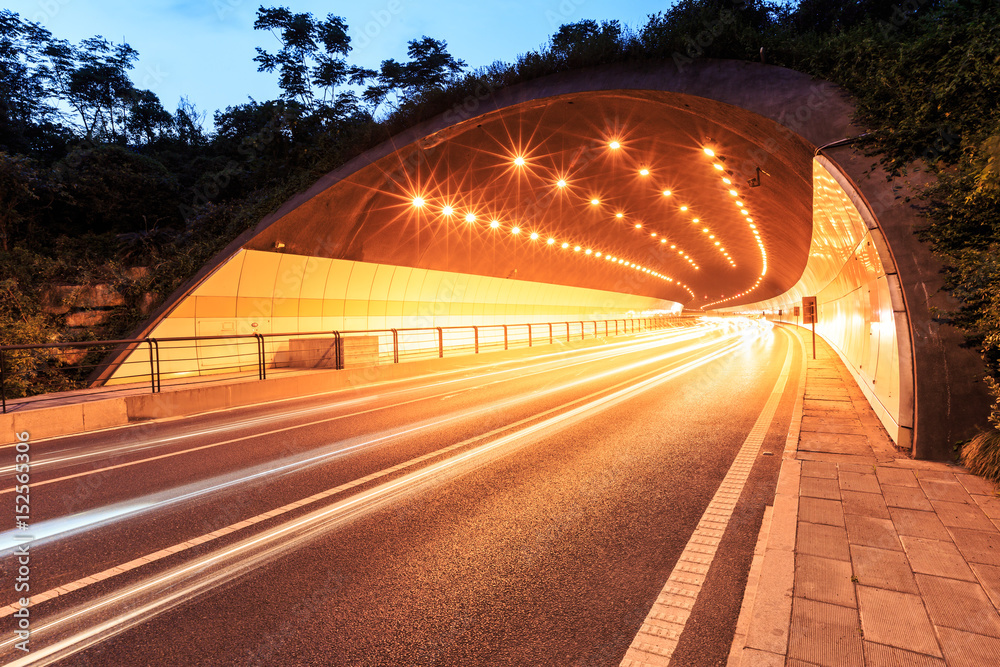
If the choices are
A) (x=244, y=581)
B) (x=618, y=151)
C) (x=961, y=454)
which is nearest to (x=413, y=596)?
(x=244, y=581)

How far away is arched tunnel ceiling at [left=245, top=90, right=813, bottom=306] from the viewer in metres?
14.4

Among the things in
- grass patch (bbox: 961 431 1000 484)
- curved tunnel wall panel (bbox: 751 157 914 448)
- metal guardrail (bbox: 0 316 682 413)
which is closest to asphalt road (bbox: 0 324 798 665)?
curved tunnel wall panel (bbox: 751 157 914 448)

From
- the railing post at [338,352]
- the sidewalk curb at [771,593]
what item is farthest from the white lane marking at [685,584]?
the railing post at [338,352]

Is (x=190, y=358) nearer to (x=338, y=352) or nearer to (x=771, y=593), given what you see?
(x=338, y=352)

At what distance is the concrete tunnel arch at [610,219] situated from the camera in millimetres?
6805

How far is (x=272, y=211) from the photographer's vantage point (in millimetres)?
19109

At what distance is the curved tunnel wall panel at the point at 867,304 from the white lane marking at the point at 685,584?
268 cm

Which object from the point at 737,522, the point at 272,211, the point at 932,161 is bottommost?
the point at 737,522

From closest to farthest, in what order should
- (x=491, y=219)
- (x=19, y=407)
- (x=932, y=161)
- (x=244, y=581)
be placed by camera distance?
1. (x=244, y=581)
2. (x=932, y=161)
3. (x=19, y=407)
4. (x=491, y=219)

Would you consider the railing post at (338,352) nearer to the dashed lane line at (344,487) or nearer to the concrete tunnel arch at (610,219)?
the concrete tunnel arch at (610,219)

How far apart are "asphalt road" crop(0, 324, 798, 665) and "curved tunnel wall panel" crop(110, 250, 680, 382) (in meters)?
7.09

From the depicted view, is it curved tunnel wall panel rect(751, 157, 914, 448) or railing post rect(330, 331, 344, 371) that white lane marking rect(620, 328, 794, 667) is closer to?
curved tunnel wall panel rect(751, 157, 914, 448)

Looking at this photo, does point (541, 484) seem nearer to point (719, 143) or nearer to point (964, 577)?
point (964, 577)

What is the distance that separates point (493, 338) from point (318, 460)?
82.4 feet
